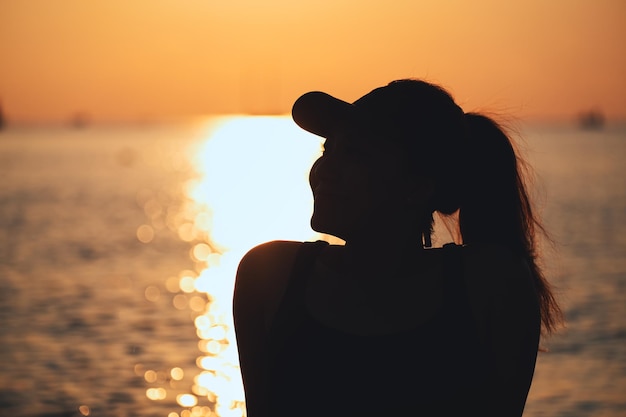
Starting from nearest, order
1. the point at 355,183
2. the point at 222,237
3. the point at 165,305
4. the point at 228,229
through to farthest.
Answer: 1. the point at 355,183
2. the point at 165,305
3. the point at 222,237
4. the point at 228,229

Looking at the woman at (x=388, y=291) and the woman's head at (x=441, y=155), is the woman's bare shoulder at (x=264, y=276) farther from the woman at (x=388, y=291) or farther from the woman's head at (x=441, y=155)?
the woman's head at (x=441, y=155)

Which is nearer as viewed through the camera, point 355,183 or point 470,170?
point 355,183

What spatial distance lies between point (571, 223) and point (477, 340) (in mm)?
37143

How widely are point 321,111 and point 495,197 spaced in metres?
0.58

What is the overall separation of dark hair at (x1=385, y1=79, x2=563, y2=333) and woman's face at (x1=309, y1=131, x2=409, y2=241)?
79 mm

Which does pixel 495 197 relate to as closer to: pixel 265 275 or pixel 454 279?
pixel 454 279

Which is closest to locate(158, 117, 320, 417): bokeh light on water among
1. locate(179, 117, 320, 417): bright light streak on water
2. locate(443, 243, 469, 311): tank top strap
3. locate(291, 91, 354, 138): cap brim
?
locate(179, 117, 320, 417): bright light streak on water

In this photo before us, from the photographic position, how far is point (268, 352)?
8.32ft

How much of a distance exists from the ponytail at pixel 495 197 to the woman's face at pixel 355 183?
251 mm

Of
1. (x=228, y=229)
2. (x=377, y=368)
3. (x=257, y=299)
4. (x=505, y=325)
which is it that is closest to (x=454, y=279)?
(x=505, y=325)

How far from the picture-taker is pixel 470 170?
276cm

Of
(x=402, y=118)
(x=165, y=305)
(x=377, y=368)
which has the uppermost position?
(x=402, y=118)

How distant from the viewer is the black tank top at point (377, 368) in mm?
2480

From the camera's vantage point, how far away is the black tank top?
2.48 metres
